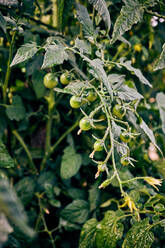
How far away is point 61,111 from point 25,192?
0.85ft

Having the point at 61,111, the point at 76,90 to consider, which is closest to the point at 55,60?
the point at 76,90

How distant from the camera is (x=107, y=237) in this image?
0.40 meters

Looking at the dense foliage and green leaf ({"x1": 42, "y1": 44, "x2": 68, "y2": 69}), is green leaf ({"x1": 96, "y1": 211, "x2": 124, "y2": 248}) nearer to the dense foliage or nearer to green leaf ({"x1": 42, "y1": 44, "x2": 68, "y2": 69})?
the dense foliage

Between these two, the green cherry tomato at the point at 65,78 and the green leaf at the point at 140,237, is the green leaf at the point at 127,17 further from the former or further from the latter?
the green leaf at the point at 140,237

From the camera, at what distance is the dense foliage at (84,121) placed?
40cm

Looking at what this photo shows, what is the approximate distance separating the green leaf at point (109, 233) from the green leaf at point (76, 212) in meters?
0.17

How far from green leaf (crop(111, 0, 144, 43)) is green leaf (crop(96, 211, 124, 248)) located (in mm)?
328

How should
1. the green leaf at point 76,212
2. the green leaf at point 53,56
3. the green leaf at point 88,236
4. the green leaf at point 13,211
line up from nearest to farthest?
the green leaf at point 13,211
the green leaf at point 53,56
the green leaf at point 88,236
the green leaf at point 76,212

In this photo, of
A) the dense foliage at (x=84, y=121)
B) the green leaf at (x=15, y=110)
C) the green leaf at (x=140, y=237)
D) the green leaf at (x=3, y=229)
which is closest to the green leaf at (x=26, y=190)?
the dense foliage at (x=84, y=121)

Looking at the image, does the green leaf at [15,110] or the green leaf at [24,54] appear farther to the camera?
the green leaf at [15,110]

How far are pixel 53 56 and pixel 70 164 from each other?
0.34 meters

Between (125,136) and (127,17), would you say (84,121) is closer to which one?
(125,136)

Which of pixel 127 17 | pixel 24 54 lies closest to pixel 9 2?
pixel 24 54

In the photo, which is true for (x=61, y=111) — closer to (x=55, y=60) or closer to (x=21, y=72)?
(x=21, y=72)
